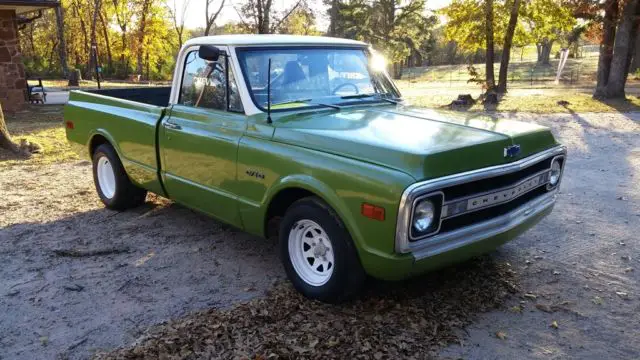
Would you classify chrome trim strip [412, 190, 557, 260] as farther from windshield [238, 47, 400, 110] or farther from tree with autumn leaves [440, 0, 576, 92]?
tree with autumn leaves [440, 0, 576, 92]

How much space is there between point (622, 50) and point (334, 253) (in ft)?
56.8

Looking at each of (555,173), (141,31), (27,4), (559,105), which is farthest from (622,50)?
(141,31)

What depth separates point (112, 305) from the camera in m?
3.90

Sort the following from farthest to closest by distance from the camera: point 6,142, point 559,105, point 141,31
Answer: point 141,31
point 559,105
point 6,142

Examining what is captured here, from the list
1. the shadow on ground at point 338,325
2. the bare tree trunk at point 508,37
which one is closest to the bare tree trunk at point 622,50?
the bare tree trunk at point 508,37

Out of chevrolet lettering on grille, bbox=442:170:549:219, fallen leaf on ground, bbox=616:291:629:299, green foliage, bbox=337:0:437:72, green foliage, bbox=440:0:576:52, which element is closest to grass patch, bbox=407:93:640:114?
green foliage, bbox=440:0:576:52

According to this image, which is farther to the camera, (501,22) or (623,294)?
(501,22)

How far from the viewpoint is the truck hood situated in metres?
3.22

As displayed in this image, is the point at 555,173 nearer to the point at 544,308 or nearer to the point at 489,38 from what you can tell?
the point at 544,308

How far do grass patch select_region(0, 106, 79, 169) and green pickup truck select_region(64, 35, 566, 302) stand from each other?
4141 mm

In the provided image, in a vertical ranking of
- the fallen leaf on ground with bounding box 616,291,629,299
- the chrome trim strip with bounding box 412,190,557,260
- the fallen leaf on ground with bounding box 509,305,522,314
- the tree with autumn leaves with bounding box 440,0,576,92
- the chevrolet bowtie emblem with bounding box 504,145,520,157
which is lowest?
the fallen leaf on ground with bounding box 616,291,629,299

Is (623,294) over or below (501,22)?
below

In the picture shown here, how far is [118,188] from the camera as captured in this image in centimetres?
590

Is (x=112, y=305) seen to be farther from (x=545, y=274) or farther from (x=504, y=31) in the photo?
(x=504, y=31)
